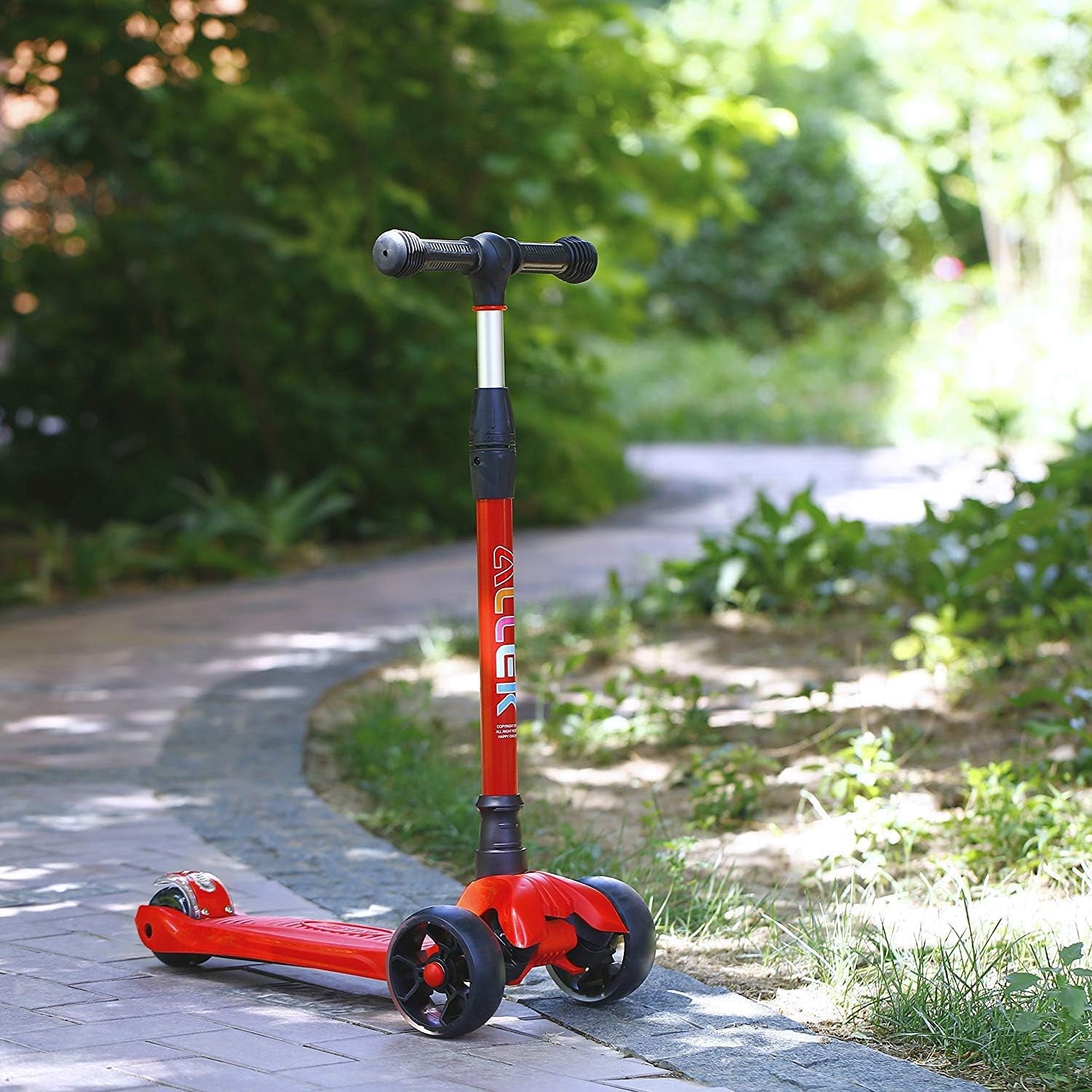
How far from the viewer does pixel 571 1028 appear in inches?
120

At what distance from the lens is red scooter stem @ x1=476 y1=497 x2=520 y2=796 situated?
120 inches

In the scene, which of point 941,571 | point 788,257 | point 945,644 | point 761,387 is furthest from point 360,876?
point 788,257

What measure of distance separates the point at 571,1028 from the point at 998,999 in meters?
0.83

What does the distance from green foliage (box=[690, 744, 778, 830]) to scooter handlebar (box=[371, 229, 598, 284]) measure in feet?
6.12

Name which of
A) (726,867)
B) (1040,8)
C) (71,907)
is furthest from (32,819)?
(1040,8)

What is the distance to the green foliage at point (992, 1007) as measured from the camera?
2.73m

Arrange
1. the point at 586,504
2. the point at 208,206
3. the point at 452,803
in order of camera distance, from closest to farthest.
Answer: the point at 452,803 → the point at 208,206 → the point at 586,504

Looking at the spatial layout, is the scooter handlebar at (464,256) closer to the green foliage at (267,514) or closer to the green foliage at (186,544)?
the green foliage at (186,544)

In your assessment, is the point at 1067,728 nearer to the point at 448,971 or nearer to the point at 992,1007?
the point at 992,1007

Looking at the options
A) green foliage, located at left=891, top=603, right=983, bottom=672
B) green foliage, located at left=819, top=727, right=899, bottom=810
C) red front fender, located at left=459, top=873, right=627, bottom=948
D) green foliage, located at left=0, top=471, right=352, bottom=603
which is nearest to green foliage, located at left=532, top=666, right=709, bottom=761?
green foliage, located at left=819, top=727, right=899, bottom=810

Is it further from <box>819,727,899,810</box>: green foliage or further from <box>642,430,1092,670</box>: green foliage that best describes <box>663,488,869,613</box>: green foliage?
<box>819,727,899,810</box>: green foliage

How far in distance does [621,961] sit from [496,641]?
0.73 m

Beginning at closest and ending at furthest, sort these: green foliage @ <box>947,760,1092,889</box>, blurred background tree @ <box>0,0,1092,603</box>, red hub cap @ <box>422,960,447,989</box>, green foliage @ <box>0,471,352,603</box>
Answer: red hub cap @ <box>422,960,447,989</box> → green foliage @ <box>947,760,1092,889</box> → green foliage @ <box>0,471,352,603</box> → blurred background tree @ <box>0,0,1092,603</box>

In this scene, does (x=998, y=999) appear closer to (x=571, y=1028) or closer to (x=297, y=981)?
(x=571, y=1028)
